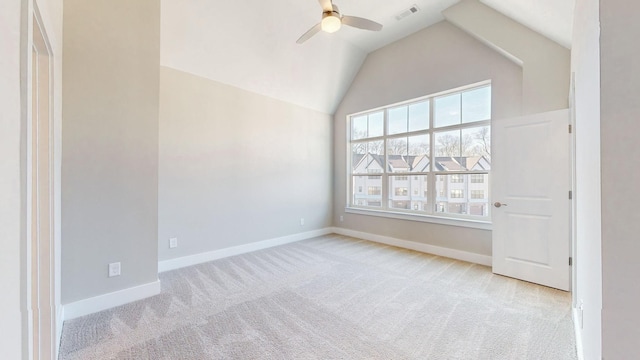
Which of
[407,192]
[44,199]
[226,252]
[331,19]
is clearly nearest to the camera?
[44,199]

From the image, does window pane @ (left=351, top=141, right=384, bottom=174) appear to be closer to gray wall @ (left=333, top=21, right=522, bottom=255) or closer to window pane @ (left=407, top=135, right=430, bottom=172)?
gray wall @ (left=333, top=21, right=522, bottom=255)

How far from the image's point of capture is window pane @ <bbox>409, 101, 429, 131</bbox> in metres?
4.42

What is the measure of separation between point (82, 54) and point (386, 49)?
4.29 meters

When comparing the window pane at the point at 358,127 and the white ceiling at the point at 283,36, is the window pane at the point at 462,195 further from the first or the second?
the white ceiling at the point at 283,36

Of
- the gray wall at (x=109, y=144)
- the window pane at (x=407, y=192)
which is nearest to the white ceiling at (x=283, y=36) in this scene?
the gray wall at (x=109, y=144)

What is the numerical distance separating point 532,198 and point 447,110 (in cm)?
180

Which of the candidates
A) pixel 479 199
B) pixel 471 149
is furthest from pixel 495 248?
pixel 471 149

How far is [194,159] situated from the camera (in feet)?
12.1

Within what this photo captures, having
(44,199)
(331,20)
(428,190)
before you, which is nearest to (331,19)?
(331,20)

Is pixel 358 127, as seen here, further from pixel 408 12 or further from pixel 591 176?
pixel 591 176

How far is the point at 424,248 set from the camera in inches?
168

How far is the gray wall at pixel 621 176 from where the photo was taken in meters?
0.48

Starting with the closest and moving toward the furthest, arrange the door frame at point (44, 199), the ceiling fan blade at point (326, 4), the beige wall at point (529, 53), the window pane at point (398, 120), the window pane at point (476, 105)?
1. the door frame at point (44, 199)
2. the ceiling fan blade at point (326, 4)
3. the beige wall at point (529, 53)
4. the window pane at point (476, 105)
5. the window pane at point (398, 120)

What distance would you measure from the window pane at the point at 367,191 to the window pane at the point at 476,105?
1874mm
